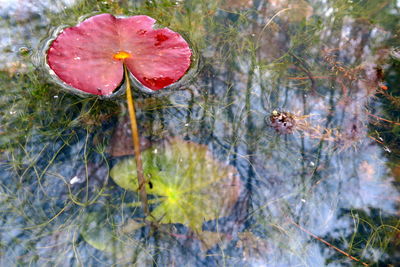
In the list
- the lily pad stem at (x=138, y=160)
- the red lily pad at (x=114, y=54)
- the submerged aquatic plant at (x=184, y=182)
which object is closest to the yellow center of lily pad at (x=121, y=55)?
the red lily pad at (x=114, y=54)

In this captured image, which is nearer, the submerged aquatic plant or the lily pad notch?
the submerged aquatic plant

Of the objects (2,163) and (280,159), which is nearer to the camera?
(2,163)

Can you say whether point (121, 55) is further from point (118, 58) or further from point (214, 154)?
point (214, 154)

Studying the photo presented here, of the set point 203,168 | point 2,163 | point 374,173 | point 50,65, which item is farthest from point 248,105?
point 2,163

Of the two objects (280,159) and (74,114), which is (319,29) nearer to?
(280,159)

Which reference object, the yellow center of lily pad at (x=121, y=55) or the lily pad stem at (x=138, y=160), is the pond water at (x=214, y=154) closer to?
the lily pad stem at (x=138, y=160)

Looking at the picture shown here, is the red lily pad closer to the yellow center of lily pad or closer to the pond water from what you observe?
the yellow center of lily pad

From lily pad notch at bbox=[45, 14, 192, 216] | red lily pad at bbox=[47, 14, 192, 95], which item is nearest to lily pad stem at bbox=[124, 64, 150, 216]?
lily pad notch at bbox=[45, 14, 192, 216]
